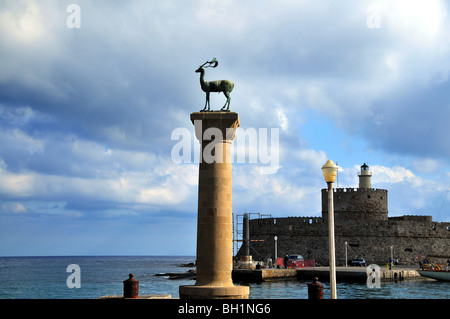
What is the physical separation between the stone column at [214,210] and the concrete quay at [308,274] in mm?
28144

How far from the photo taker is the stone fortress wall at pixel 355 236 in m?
58.4

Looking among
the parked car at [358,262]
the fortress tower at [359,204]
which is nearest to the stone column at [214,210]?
the parked car at [358,262]

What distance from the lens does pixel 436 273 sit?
4325cm

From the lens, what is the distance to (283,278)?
145 feet

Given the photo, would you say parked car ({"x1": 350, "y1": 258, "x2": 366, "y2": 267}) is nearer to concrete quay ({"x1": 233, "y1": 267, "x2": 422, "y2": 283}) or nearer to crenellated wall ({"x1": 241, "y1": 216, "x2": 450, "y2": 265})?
crenellated wall ({"x1": 241, "y1": 216, "x2": 450, "y2": 265})

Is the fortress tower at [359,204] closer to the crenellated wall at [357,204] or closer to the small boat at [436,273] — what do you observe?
the crenellated wall at [357,204]

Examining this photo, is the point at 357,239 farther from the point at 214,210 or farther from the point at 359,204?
the point at 214,210

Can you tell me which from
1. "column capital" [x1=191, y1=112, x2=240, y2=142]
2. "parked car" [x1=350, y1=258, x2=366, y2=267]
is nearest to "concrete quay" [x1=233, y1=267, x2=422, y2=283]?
"parked car" [x1=350, y1=258, x2=366, y2=267]

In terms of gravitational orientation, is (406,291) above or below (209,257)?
below

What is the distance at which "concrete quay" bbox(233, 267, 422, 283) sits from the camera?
138 feet
